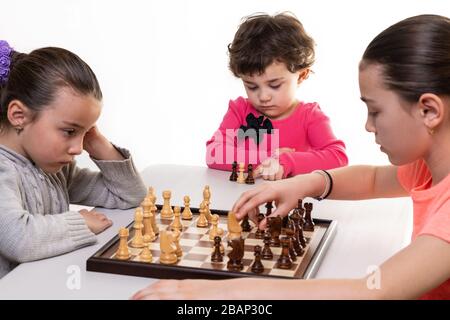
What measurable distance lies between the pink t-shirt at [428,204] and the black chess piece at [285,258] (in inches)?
10.1

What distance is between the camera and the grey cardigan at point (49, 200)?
1.45 metres

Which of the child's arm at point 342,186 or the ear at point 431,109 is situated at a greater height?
the ear at point 431,109

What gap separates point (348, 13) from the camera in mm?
3297

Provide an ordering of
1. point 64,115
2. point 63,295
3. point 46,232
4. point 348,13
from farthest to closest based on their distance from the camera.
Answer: point 348,13
point 64,115
point 46,232
point 63,295

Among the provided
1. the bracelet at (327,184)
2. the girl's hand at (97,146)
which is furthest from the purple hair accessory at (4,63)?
the bracelet at (327,184)

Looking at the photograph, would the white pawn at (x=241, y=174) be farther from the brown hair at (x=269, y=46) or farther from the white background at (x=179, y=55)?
the white background at (x=179, y=55)

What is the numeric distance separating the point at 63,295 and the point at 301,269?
463 mm

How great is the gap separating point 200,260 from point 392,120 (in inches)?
18.8

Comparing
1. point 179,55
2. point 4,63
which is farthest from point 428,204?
point 179,55

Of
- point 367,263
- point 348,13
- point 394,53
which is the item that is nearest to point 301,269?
point 367,263

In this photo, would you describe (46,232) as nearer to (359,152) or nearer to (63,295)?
(63,295)

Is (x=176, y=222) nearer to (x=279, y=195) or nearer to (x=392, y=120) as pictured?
(x=279, y=195)

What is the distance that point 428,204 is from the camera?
1.42 metres

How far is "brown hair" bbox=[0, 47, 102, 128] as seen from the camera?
5.33 feet
